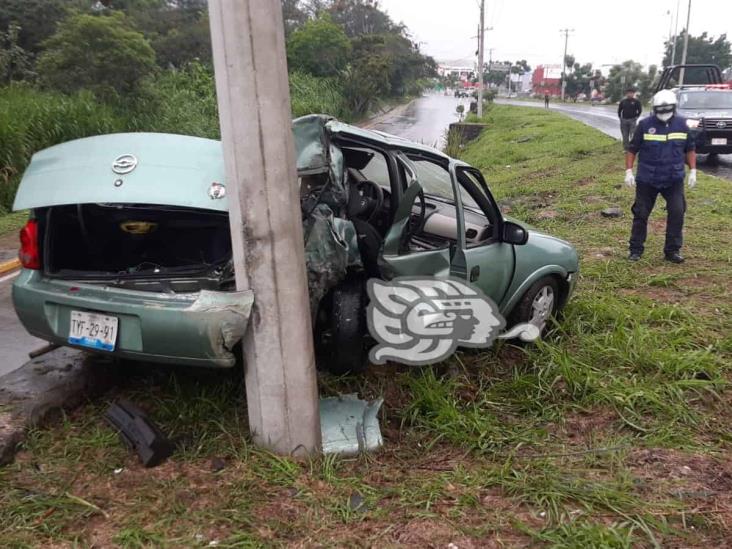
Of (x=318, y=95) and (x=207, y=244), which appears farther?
(x=318, y=95)

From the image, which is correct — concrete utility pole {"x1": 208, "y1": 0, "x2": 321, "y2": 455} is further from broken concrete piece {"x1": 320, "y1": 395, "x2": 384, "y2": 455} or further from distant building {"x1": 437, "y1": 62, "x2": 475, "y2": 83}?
distant building {"x1": 437, "y1": 62, "x2": 475, "y2": 83}

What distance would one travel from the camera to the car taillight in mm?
3209

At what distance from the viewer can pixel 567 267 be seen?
4523 mm

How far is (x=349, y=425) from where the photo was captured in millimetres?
3188

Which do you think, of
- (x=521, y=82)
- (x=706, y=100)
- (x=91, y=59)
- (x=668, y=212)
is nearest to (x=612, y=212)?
(x=668, y=212)

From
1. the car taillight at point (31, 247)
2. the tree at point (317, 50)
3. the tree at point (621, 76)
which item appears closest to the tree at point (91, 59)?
the car taillight at point (31, 247)

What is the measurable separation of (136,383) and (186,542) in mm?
1519

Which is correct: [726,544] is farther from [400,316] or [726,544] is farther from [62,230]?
[62,230]

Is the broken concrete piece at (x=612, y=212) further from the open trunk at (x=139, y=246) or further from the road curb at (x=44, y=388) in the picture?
the road curb at (x=44, y=388)

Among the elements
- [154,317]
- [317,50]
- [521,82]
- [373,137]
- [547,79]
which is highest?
[317,50]

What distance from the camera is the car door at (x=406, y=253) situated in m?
3.51

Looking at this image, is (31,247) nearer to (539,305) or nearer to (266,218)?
(266,218)

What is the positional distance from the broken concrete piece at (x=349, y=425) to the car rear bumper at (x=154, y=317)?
2.17ft

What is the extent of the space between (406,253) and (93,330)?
5.78ft
